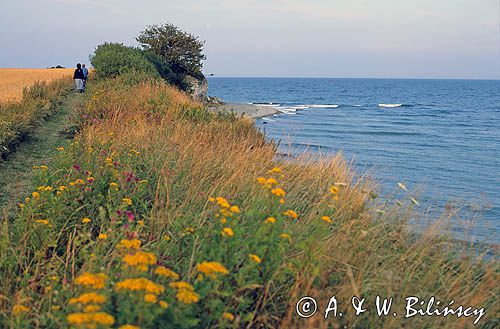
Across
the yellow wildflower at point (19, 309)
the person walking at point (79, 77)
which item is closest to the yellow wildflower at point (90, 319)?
the yellow wildflower at point (19, 309)

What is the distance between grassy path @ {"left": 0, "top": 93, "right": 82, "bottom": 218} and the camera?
6949 millimetres

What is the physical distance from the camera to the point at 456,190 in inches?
646

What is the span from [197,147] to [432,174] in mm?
13401

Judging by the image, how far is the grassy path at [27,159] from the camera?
695 centimetres

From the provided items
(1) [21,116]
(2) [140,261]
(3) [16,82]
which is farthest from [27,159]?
(3) [16,82]

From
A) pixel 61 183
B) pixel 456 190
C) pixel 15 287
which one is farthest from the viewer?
pixel 456 190

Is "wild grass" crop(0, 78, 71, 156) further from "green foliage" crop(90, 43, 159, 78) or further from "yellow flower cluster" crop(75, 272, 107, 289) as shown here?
"green foliage" crop(90, 43, 159, 78)

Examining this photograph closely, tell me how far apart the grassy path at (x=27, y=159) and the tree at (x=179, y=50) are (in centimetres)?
2514

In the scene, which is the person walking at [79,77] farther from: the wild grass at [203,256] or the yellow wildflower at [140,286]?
the yellow wildflower at [140,286]

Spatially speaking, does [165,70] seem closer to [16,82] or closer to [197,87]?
[197,87]

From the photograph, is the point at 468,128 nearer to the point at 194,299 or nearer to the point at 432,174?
the point at 432,174

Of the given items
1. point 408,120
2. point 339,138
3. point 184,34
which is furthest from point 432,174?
point 408,120

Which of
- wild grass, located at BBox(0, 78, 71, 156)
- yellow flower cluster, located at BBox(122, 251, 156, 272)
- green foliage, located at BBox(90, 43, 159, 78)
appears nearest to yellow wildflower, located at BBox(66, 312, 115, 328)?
yellow flower cluster, located at BBox(122, 251, 156, 272)
